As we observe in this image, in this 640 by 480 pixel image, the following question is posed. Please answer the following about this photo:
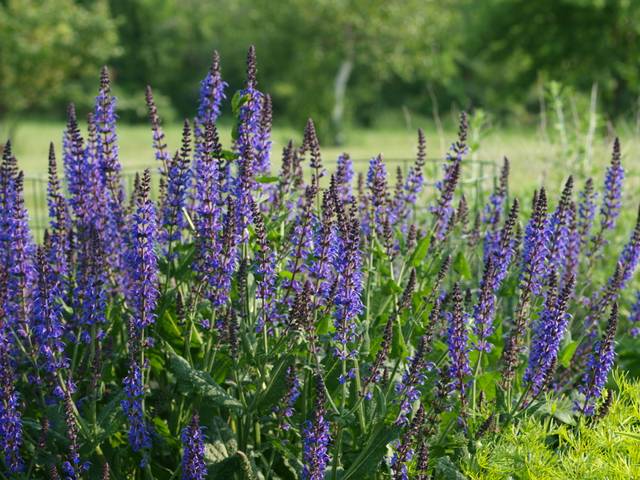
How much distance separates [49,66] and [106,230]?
25171mm

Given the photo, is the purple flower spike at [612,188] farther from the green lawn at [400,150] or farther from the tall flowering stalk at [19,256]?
the tall flowering stalk at [19,256]

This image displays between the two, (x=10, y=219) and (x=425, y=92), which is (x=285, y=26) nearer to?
(x=425, y=92)

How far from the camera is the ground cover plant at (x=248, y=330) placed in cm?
353

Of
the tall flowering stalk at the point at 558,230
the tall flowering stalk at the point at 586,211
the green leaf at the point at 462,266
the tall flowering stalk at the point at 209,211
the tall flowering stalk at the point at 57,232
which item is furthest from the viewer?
the tall flowering stalk at the point at 586,211

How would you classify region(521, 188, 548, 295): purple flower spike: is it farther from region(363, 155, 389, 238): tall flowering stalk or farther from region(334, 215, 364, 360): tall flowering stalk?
region(334, 215, 364, 360): tall flowering stalk

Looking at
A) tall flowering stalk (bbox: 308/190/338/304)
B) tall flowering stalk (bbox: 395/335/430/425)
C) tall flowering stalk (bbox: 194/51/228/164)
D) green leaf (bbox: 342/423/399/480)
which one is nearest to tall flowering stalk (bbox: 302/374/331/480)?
green leaf (bbox: 342/423/399/480)

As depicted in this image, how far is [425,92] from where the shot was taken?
52.6 metres

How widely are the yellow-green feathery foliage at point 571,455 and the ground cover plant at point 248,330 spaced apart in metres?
0.12

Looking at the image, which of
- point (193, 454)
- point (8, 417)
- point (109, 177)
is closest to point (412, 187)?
point (109, 177)

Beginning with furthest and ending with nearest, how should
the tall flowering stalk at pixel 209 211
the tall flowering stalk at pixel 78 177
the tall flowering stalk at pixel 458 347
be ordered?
the tall flowering stalk at pixel 78 177 → the tall flowering stalk at pixel 209 211 → the tall flowering stalk at pixel 458 347

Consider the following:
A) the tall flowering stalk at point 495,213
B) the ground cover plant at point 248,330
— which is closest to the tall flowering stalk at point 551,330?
the ground cover plant at point 248,330

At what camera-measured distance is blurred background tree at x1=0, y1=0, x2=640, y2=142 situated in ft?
86.3

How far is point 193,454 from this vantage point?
11.0 ft

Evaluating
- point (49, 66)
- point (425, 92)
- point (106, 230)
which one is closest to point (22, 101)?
point (49, 66)
